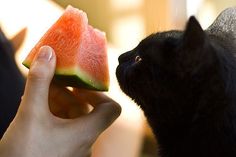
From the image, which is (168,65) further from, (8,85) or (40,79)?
(8,85)

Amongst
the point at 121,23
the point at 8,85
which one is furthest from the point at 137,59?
the point at 121,23

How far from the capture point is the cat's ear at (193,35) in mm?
609

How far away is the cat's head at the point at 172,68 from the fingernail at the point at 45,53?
156 mm

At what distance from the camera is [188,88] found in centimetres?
72

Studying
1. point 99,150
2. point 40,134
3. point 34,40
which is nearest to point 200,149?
point 40,134

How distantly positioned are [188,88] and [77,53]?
0.20m

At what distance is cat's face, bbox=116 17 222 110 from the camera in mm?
656

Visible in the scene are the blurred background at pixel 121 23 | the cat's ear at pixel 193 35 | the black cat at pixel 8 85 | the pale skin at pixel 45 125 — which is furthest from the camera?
the blurred background at pixel 121 23

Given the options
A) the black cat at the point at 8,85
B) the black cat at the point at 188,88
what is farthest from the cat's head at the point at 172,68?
the black cat at the point at 8,85

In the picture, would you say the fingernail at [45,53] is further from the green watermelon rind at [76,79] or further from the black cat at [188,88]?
A: the black cat at [188,88]

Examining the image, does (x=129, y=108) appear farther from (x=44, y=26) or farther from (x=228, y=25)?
(x=228, y=25)

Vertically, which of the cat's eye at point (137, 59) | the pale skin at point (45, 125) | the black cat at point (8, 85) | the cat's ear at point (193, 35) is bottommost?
the black cat at point (8, 85)

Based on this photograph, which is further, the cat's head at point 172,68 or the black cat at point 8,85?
the black cat at point 8,85

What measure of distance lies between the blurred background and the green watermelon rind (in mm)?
404
